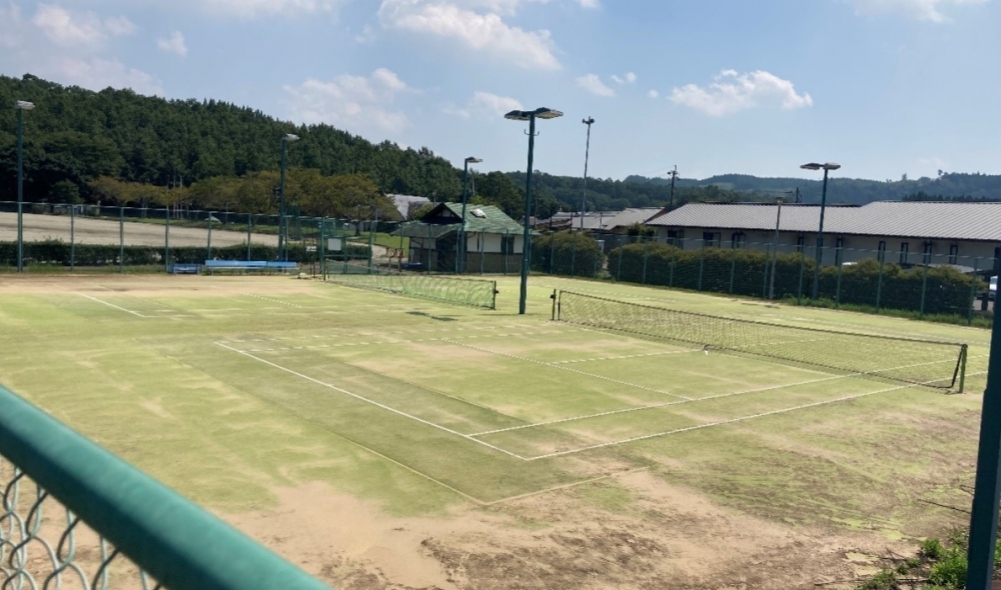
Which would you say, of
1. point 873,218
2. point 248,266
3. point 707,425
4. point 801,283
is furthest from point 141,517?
point 873,218

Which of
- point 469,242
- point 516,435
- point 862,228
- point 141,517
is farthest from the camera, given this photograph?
point 862,228

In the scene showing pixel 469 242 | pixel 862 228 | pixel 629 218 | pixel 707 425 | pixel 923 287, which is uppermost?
pixel 629 218

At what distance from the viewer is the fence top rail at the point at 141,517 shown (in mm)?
1266

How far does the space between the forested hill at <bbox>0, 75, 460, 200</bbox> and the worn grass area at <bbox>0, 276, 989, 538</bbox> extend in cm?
6813

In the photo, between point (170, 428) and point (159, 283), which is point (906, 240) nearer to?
point (159, 283)

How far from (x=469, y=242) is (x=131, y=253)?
1784 cm

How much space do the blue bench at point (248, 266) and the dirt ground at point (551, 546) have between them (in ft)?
97.8

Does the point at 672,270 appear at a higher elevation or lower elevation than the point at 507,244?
lower

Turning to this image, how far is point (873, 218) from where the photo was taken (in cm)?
5681

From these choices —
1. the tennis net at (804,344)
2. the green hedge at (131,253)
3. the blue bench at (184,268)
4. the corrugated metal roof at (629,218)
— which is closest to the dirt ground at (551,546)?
the tennis net at (804,344)

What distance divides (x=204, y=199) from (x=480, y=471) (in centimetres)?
7415

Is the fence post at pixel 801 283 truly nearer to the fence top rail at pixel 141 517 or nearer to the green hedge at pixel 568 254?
the green hedge at pixel 568 254

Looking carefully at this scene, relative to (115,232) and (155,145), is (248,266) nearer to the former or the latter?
(115,232)

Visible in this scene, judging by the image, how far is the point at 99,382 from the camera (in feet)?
45.7
